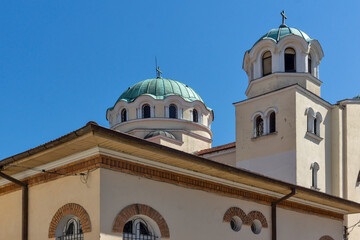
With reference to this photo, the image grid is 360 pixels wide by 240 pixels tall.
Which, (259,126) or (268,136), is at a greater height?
(259,126)

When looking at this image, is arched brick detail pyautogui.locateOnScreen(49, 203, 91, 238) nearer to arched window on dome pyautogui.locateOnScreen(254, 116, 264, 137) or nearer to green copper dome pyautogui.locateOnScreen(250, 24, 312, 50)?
arched window on dome pyautogui.locateOnScreen(254, 116, 264, 137)

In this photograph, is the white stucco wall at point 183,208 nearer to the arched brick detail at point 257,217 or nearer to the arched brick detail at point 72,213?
the arched brick detail at point 257,217

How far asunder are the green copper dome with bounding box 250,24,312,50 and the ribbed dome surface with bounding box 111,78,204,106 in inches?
435

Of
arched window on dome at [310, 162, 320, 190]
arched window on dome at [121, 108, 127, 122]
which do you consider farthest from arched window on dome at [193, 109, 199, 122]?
arched window on dome at [310, 162, 320, 190]

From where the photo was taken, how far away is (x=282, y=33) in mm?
23078

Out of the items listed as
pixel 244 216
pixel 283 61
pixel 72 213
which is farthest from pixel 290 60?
pixel 72 213

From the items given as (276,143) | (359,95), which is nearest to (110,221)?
(276,143)

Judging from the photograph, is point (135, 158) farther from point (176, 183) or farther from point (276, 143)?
point (276, 143)

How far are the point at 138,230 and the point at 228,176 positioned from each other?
8.61 ft

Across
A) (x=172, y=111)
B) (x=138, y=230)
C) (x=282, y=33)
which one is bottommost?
(x=138, y=230)

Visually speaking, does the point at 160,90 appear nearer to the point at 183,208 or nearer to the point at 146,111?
the point at 146,111

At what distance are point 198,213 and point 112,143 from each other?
3093mm

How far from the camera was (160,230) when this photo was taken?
11141 millimetres

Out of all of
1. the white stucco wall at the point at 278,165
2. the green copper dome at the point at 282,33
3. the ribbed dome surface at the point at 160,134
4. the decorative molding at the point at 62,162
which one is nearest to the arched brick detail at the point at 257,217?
the decorative molding at the point at 62,162
